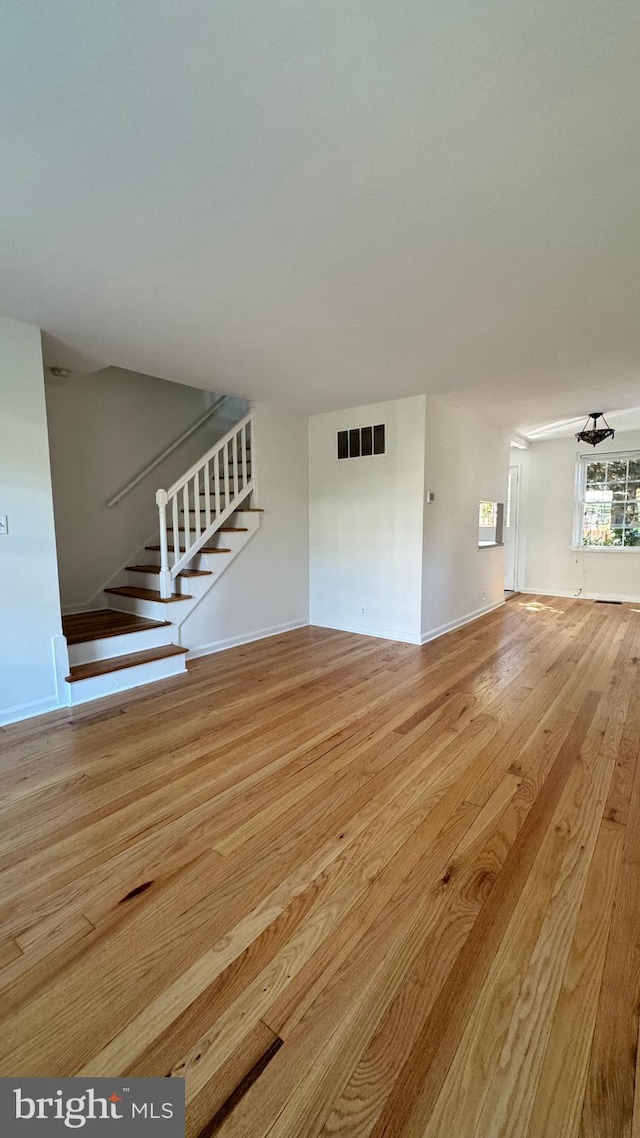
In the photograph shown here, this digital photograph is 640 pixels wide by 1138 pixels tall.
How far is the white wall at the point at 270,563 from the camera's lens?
4152 millimetres

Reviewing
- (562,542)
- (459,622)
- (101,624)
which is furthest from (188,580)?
(562,542)

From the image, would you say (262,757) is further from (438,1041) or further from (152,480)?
(152,480)

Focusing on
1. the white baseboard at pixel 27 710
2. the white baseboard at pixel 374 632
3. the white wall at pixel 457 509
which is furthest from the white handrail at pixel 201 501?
the white wall at pixel 457 509

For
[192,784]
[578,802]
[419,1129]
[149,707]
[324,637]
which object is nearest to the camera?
[419,1129]

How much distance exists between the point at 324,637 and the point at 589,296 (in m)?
3.49

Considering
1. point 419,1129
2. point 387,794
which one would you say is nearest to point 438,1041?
point 419,1129

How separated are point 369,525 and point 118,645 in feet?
8.74

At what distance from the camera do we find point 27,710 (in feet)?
9.03

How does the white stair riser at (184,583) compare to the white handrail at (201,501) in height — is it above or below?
below

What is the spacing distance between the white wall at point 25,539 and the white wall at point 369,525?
2.85 metres

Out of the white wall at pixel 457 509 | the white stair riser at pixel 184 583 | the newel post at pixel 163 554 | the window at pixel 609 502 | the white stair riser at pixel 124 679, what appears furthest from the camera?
the window at pixel 609 502

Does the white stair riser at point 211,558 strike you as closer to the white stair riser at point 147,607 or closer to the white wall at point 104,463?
the white stair riser at point 147,607

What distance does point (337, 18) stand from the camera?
3.38 ft

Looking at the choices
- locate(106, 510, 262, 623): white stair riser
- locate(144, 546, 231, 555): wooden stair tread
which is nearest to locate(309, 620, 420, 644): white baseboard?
locate(106, 510, 262, 623): white stair riser
